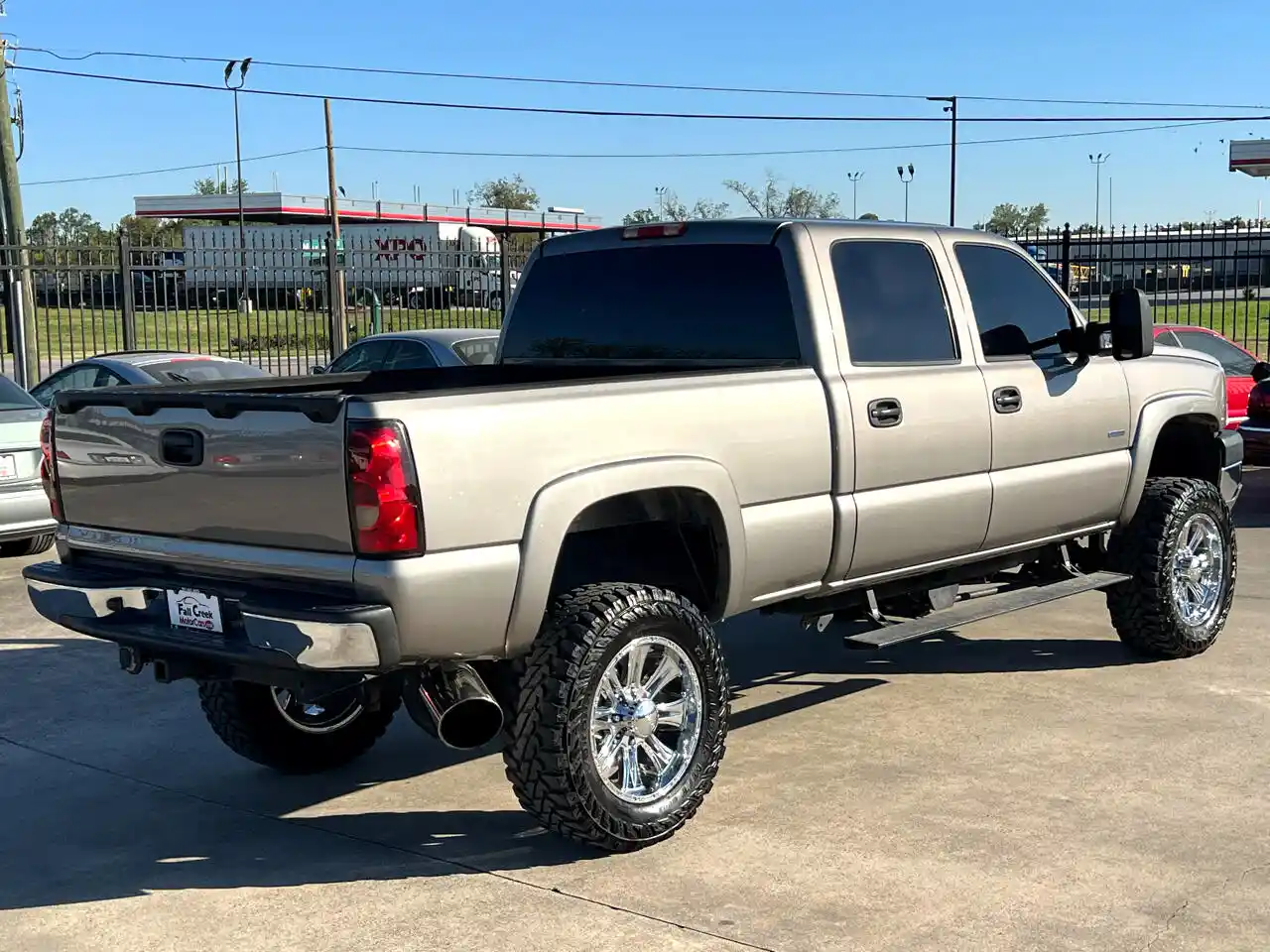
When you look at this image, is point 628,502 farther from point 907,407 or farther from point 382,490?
point 907,407

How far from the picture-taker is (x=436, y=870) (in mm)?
4824

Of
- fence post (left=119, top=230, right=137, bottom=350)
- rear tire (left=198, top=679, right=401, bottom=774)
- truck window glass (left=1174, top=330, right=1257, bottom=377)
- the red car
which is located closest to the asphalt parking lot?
rear tire (left=198, top=679, right=401, bottom=774)

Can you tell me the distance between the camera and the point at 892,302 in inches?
241

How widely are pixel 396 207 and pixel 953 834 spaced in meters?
76.1

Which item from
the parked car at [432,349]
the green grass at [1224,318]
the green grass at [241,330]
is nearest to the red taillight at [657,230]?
the green grass at [1224,318]

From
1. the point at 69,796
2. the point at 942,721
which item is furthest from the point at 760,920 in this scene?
the point at 69,796

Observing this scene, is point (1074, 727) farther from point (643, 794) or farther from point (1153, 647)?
point (643, 794)

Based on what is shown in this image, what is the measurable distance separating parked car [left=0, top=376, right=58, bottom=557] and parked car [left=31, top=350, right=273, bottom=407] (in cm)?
232

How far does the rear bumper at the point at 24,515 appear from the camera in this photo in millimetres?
10047

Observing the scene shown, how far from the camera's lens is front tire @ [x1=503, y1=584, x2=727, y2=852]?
15.5 ft

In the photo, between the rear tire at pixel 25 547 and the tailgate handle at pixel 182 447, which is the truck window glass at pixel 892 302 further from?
the rear tire at pixel 25 547

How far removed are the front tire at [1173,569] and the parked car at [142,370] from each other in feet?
25.6

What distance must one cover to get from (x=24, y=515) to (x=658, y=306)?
5820mm

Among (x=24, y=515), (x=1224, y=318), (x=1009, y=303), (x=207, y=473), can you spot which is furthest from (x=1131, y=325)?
(x=1224, y=318)
